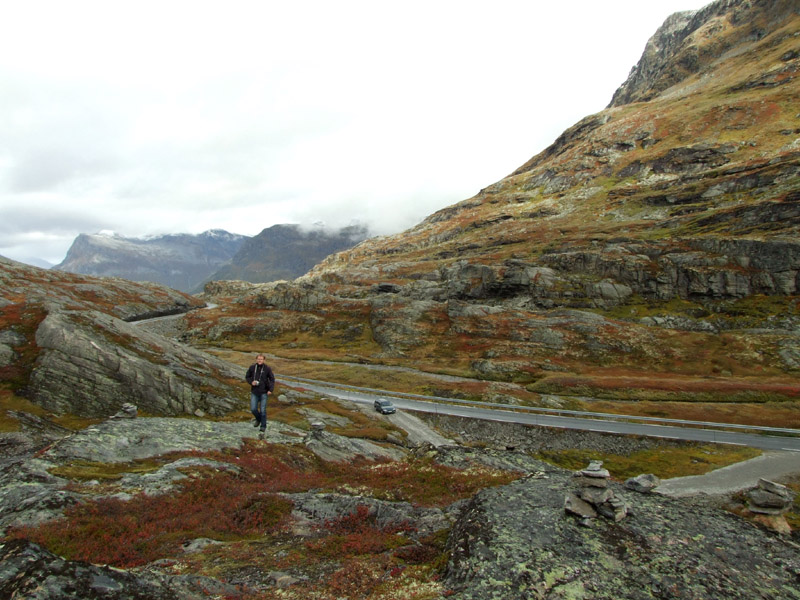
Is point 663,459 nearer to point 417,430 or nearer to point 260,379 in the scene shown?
point 417,430

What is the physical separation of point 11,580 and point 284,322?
138399 mm

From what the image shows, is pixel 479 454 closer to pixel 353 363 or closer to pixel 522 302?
pixel 353 363

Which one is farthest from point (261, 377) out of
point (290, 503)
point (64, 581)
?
point (64, 581)

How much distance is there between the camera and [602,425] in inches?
2213

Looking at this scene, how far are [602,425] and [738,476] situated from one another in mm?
16881

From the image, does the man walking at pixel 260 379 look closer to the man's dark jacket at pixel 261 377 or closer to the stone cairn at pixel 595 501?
the man's dark jacket at pixel 261 377

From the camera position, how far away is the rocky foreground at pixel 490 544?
8.86m

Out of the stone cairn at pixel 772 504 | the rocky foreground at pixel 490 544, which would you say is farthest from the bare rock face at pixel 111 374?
the stone cairn at pixel 772 504

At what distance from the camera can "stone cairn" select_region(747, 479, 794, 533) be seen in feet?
57.0

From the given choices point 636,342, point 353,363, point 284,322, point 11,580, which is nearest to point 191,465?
point 11,580

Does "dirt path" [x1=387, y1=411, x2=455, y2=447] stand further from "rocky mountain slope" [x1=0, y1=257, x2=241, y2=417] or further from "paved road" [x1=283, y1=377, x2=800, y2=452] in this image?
"rocky mountain slope" [x1=0, y1=257, x2=241, y2=417]

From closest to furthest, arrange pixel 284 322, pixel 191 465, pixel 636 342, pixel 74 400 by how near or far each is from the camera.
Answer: pixel 191 465
pixel 74 400
pixel 636 342
pixel 284 322

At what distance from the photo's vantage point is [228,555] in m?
11.8

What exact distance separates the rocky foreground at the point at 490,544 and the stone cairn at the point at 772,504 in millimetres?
2157
